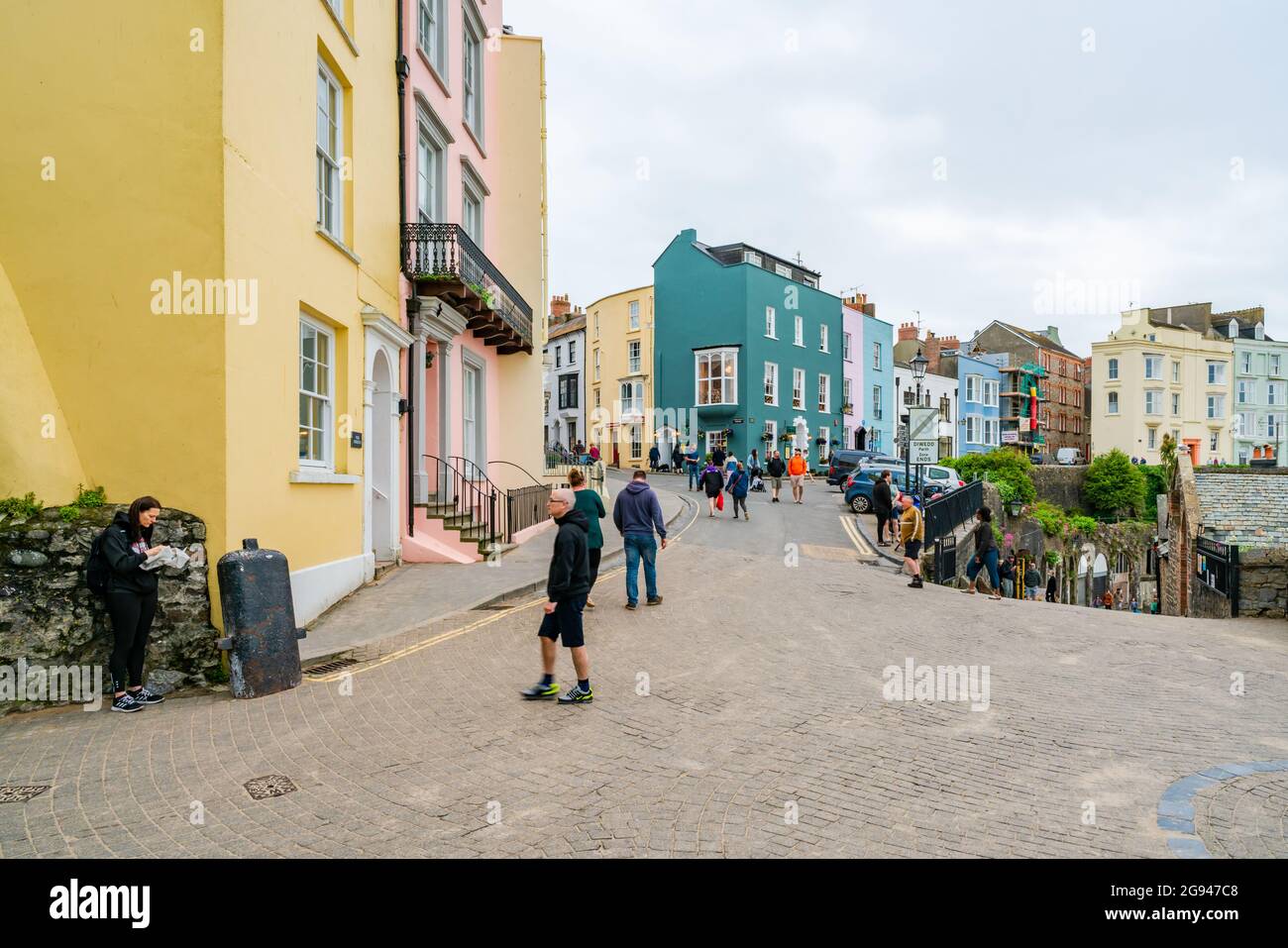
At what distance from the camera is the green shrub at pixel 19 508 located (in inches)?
276

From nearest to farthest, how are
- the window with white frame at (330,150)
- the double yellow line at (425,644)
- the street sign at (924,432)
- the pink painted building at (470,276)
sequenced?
the double yellow line at (425,644)
the window with white frame at (330,150)
the pink painted building at (470,276)
the street sign at (924,432)

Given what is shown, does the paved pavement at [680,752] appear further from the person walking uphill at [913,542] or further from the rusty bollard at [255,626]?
the person walking uphill at [913,542]

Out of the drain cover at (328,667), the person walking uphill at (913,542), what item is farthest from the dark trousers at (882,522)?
the drain cover at (328,667)

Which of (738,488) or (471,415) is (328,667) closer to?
(471,415)

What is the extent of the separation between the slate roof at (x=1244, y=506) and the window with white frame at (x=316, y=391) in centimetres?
2398

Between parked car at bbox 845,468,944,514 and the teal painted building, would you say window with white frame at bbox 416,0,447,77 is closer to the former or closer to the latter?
parked car at bbox 845,468,944,514

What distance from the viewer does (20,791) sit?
496 centimetres

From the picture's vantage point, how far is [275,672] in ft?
23.4

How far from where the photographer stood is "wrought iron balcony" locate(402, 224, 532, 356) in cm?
1365

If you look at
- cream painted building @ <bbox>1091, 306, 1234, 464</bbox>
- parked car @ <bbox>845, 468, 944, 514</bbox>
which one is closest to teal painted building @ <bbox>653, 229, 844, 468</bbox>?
parked car @ <bbox>845, 468, 944, 514</bbox>

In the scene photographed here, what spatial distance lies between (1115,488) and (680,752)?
47.6 metres

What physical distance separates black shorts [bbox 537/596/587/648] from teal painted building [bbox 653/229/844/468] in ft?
120

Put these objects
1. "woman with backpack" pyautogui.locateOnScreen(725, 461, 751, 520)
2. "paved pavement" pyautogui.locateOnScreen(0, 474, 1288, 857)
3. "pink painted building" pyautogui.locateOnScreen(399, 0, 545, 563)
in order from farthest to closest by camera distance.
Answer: "woman with backpack" pyautogui.locateOnScreen(725, 461, 751, 520) → "pink painted building" pyautogui.locateOnScreen(399, 0, 545, 563) → "paved pavement" pyautogui.locateOnScreen(0, 474, 1288, 857)
